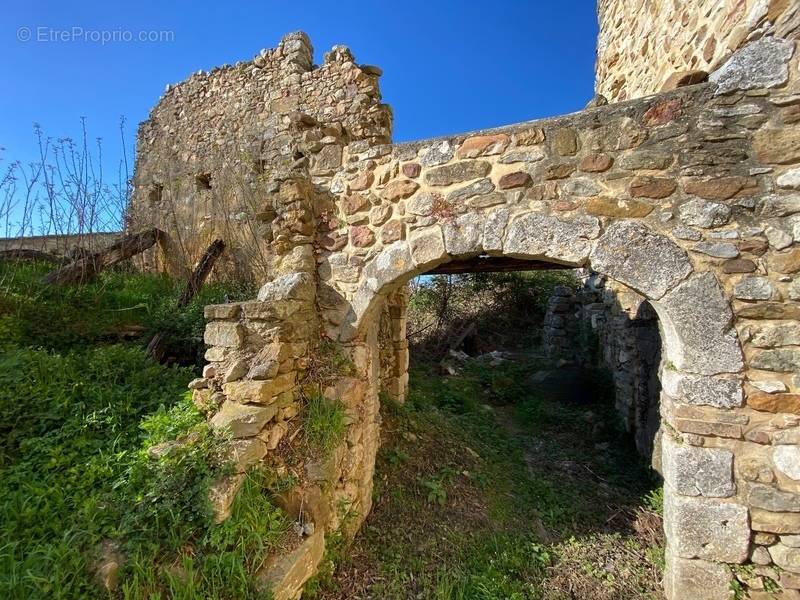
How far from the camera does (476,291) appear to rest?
12.5 meters

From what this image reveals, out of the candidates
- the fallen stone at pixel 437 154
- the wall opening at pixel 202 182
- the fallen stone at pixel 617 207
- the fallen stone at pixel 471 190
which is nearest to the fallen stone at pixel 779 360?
the fallen stone at pixel 617 207

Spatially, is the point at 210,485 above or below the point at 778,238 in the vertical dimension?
below

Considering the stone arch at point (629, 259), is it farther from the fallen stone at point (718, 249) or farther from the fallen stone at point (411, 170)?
the fallen stone at point (411, 170)

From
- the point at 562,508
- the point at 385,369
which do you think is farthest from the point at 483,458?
the point at 385,369

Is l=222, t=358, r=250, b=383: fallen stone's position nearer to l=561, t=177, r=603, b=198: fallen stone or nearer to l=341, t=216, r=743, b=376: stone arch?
l=341, t=216, r=743, b=376: stone arch

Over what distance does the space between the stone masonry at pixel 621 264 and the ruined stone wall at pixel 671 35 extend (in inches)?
12.5

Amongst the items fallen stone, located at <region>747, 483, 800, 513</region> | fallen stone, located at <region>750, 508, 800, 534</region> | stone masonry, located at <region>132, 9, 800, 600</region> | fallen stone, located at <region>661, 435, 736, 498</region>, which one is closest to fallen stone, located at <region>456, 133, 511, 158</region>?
stone masonry, located at <region>132, 9, 800, 600</region>

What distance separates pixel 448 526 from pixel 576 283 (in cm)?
983

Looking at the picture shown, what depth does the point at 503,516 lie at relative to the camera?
3.67 metres

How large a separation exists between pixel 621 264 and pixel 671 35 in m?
2.73

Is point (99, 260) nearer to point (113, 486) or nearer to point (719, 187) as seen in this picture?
point (113, 486)

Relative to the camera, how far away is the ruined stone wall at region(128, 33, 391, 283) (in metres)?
6.49

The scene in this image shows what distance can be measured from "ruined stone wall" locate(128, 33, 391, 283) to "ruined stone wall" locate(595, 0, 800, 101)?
3.11 metres

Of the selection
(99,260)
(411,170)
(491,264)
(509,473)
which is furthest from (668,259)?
(99,260)
